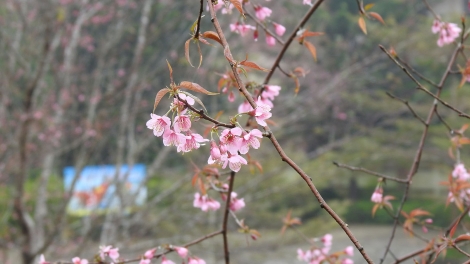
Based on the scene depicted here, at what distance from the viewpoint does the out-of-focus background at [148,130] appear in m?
2.76

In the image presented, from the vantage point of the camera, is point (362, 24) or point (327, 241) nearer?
point (362, 24)

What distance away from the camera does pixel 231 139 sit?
469 millimetres

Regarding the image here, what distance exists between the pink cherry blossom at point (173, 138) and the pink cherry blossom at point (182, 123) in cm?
1

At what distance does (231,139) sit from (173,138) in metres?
0.06

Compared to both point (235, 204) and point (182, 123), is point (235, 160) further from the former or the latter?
Answer: point (235, 204)

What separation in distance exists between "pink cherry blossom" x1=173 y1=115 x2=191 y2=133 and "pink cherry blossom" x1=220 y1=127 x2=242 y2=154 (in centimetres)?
4

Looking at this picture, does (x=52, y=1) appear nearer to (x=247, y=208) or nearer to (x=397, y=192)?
(x=247, y=208)

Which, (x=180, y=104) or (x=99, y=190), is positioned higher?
(x=180, y=104)

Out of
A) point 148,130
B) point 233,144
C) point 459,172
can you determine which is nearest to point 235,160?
point 233,144

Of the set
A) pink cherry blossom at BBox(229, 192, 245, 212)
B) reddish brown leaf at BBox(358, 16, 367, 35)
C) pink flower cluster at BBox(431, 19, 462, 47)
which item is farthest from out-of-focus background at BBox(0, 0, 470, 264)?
pink flower cluster at BBox(431, 19, 462, 47)

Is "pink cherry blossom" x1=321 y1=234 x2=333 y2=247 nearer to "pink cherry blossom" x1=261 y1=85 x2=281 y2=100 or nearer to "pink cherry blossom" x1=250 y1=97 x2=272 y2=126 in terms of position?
"pink cherry blossom" x1=261 y1=85 x2=281 y2=100

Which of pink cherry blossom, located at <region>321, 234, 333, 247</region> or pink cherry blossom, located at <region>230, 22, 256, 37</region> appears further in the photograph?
pink cherry blossom, located at <region>321, 234, 333, 247</region>

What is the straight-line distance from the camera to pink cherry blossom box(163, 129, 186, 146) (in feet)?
1.57

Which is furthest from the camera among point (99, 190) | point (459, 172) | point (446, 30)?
point (99, 190)
